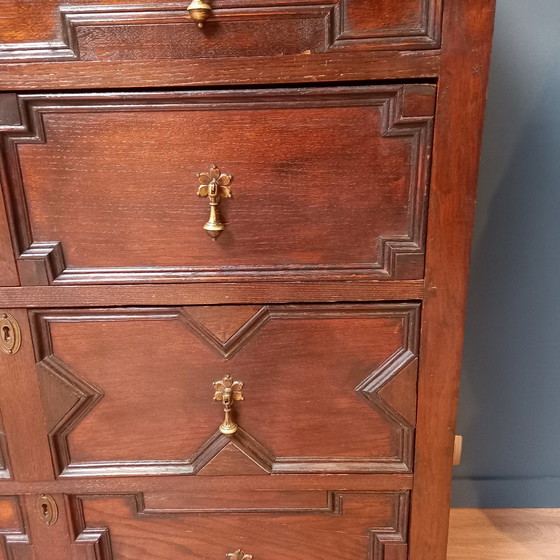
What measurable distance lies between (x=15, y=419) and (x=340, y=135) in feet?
1.90

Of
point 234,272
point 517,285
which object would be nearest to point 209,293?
point 234,272

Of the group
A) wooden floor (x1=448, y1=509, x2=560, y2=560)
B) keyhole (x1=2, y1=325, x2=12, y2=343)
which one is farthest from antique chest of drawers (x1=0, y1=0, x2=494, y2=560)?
wooden floor (x1=448, y1=509, x2=560, y2=560)

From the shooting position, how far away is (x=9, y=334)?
0.79 meters

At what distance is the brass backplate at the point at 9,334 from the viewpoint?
0.79 meters

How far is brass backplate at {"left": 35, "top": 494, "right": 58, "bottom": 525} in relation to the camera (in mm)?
874

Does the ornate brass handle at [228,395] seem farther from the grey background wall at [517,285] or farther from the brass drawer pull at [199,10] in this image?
the grey background wall at [517,285]

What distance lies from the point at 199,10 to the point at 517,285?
821 millimetres

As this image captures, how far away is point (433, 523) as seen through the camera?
871 millimetres

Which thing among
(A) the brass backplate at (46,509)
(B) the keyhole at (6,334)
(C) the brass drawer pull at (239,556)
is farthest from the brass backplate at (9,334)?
(C) the brass drawer pull at (239,556)

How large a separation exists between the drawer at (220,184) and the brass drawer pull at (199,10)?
83 millimetres

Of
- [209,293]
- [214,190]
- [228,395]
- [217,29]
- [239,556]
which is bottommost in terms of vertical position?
[239,556]

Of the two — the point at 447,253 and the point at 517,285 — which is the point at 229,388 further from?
the point at 517,285

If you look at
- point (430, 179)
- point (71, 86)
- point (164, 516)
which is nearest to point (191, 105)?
point (71, 86)

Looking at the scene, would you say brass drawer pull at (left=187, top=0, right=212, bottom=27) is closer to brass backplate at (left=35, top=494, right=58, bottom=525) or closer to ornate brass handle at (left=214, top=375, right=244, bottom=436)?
ornate brass handle at (left=214, top=375, right=244, bottom=436)
